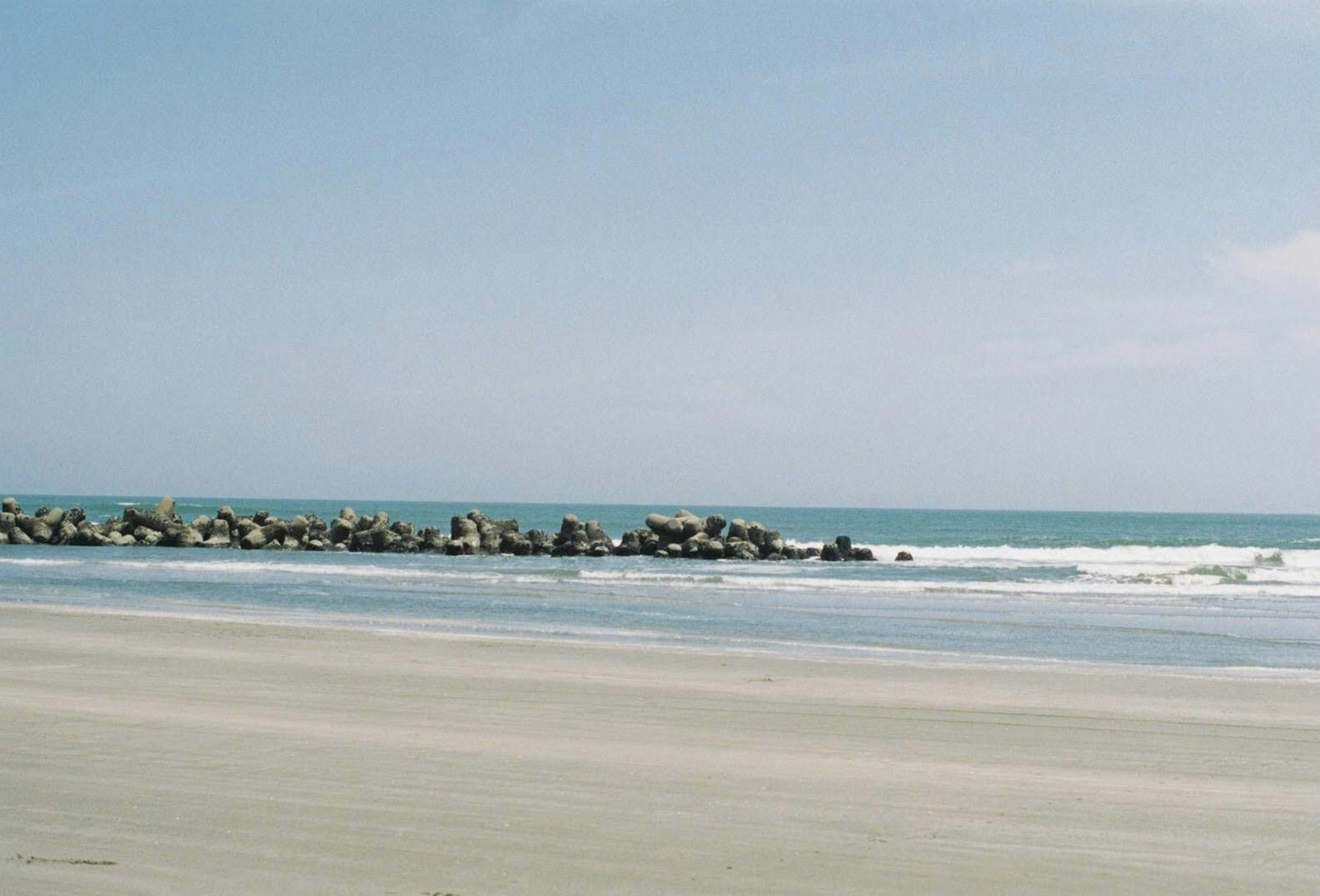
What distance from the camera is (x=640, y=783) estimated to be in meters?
6.64

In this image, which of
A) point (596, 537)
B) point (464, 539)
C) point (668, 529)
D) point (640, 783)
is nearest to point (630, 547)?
point (596, 537)

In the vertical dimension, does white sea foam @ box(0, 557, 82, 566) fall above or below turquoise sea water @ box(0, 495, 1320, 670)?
below

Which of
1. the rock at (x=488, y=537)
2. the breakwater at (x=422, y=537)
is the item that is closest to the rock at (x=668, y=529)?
the breakwater at (x=422, y=537)

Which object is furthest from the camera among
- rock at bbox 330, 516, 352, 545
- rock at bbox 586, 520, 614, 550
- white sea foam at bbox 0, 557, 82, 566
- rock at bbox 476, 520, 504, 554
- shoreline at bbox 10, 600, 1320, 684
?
rock at bbox 330, 516, 352, 545

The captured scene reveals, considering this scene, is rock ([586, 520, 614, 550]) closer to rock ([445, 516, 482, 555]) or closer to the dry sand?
rock ([445, 516, 482, 555])

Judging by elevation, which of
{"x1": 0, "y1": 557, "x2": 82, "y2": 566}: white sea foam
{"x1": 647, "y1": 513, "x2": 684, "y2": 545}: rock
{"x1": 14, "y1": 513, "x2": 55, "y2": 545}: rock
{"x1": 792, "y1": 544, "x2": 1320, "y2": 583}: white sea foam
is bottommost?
{"x1": 0, "y1": 557, "x2": 82, "y2": 566}: white sea foam

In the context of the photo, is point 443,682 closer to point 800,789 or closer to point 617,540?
point 800,789

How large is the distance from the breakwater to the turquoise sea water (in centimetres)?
236

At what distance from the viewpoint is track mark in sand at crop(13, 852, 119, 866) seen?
497 centimetres

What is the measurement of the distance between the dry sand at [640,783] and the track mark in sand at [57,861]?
0.06 feet

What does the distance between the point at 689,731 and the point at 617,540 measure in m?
62.3

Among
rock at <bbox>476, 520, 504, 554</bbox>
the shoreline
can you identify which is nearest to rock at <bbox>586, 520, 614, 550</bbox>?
rock at <bbox>476, 520, 504, 554</bbox>

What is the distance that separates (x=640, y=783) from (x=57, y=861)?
9.44 feet

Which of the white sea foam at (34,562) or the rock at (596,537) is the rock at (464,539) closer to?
the rock at (596,537)
